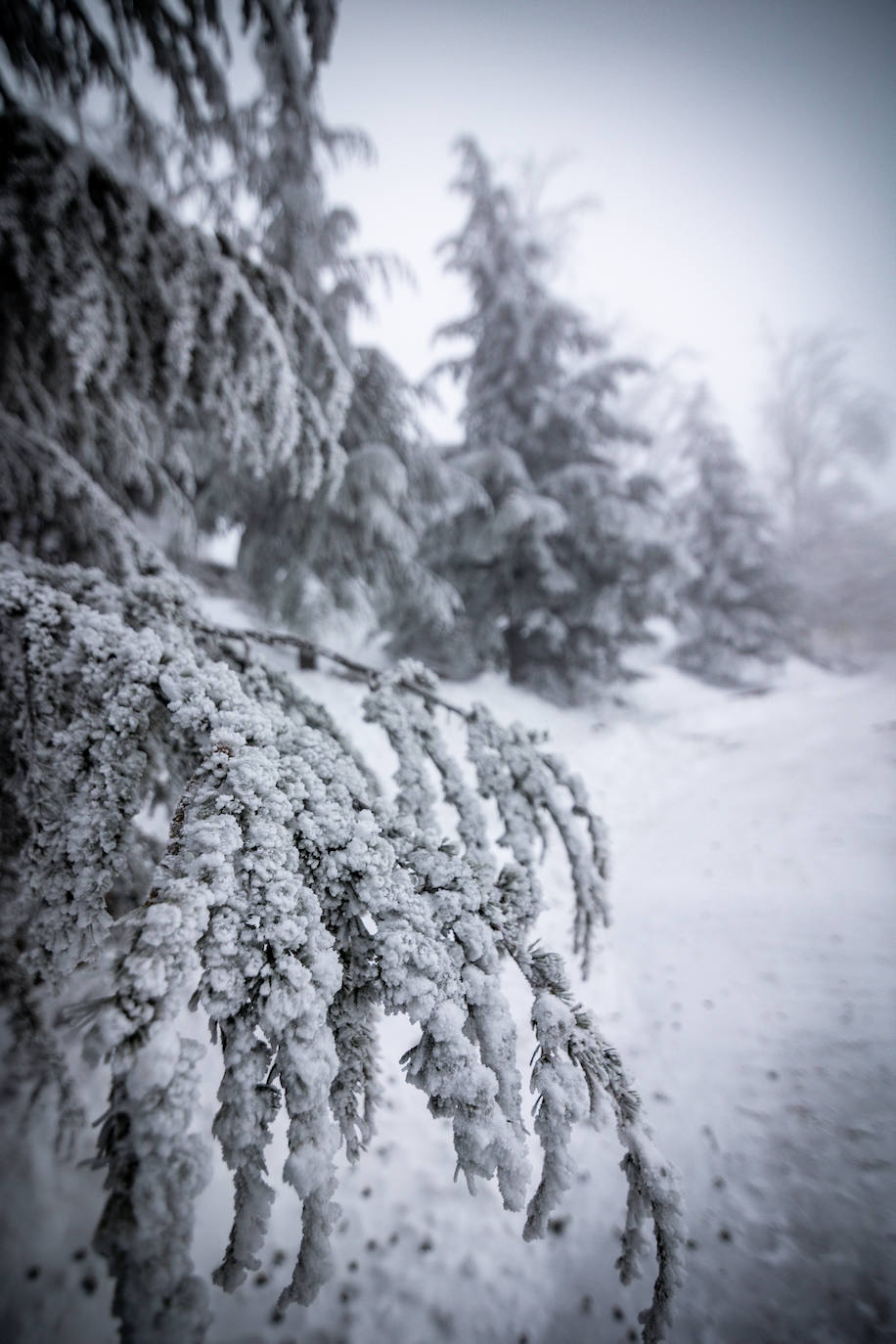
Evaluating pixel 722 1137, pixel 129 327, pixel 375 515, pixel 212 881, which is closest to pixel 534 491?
pixel 375 515

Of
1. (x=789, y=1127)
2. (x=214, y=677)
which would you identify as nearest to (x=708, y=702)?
(x=789, y=1127)

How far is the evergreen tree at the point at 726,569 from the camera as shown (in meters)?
12.5

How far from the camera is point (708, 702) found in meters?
10.7

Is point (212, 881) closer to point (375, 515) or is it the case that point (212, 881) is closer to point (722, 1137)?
point (722, 1137)

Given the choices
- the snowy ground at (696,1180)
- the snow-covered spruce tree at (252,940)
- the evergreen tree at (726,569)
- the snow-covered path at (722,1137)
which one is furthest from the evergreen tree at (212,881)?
the evergreen tree at (726,569)

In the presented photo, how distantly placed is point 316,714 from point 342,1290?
2.19 metres

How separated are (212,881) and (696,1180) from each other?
2.74m

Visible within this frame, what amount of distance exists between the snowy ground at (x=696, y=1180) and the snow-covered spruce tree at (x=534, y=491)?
4300 millimetres

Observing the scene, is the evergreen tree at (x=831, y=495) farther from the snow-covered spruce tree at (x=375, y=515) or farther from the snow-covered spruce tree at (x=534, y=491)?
the snow-covered spruce tree at (x=375, y=515)

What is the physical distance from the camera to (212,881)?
70 centimetres

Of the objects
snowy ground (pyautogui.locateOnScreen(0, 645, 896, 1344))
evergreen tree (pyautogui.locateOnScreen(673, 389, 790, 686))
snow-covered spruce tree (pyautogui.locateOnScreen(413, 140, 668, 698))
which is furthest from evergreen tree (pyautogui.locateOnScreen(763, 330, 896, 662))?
snowy ground (pyautogui.locateOnScreen(0, 645, 896, 1344))

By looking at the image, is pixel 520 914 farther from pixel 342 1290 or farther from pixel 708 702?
pixel 708 702

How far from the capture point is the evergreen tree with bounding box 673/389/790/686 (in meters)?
12.5

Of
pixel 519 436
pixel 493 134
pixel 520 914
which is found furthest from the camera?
pixel 493 134
